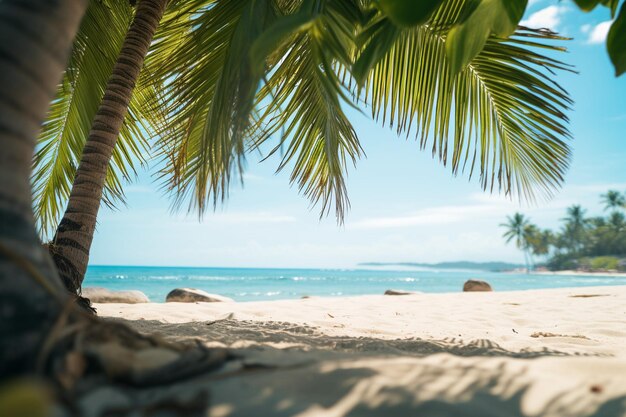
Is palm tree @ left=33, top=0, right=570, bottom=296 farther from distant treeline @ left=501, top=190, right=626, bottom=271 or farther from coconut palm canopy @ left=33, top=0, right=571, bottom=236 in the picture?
distant treeline @ left=501, top=190, right=626, bottom=271

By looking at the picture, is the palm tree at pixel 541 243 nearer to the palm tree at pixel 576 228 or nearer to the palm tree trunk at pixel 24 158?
the palm tree at pixel 576 228

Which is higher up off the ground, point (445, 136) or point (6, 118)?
point (445, 136)

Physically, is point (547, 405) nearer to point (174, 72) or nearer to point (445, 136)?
point (445, 136)

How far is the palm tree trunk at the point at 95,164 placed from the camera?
2.56m

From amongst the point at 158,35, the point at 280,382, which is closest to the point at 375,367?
the point at 280,382

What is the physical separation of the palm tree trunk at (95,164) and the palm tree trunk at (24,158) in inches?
66.1

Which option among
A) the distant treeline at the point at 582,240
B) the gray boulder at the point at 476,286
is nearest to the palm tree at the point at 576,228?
the distant treeline at the point at 582,240

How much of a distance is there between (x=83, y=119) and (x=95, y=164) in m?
1.46

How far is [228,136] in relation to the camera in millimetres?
1857

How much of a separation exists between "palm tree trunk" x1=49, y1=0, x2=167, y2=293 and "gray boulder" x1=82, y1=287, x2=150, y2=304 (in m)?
5.37

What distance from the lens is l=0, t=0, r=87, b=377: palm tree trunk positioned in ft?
2.92

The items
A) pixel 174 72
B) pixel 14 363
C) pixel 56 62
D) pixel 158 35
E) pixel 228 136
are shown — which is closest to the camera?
pixel 14 363

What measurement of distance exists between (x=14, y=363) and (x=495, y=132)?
128 inches

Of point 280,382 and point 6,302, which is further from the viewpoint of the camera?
point 280,382
